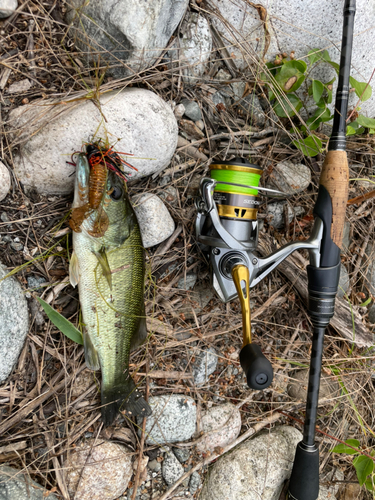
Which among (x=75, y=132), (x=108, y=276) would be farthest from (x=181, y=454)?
(x=75, y=132)

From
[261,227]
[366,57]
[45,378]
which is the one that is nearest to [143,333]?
[45,378]

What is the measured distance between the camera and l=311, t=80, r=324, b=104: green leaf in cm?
241

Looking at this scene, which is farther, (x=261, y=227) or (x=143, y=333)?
(x=261, y=227)

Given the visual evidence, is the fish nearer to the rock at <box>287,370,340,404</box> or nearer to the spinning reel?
the spinning reel

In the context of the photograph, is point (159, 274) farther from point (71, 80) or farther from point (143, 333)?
point (71, 80)

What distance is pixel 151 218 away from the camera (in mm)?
2291

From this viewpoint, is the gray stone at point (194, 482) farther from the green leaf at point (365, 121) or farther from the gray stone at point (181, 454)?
the green leaf at point (365, 121)

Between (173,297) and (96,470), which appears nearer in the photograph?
(96,470)

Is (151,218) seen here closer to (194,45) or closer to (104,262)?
(104,262)

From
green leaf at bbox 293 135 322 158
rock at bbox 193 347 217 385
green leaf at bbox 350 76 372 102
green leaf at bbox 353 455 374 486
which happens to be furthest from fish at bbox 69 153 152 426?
green leaf at bbox 350 76 372 102

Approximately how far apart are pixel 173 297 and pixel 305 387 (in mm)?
1167

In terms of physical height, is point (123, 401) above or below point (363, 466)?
above

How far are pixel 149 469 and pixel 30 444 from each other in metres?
0.77

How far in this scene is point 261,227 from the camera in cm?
265
